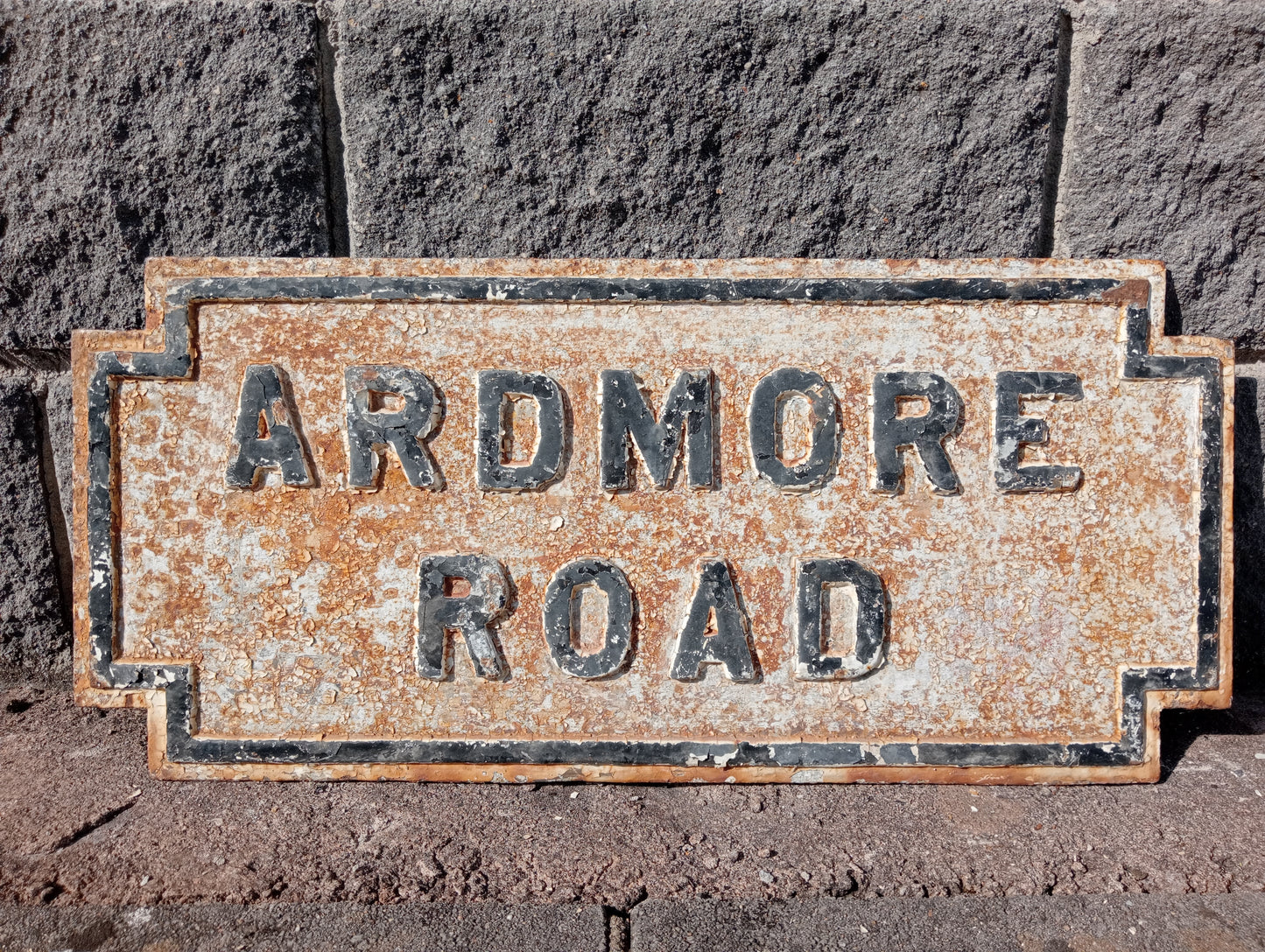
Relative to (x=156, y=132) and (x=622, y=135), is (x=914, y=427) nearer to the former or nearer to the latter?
(x=622, y=135)

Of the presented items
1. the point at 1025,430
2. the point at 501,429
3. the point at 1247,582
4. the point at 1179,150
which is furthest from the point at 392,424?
the point at 1247,582

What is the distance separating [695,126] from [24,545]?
1.25 m

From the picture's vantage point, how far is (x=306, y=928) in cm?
89

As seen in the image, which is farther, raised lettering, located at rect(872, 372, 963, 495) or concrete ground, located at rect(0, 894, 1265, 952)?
raised lettering, located at rect(872, 372, 963, 495)

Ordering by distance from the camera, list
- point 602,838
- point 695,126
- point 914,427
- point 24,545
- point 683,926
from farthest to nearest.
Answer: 1. point 24,545
2. point 695,126
3. point 914,427
4. point 602,838
5. point 683,926

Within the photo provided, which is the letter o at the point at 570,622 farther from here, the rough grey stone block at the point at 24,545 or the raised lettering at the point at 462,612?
the rough grey stone block at the point at 24,545

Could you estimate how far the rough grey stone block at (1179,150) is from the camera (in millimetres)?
1230

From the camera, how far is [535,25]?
1207 mm

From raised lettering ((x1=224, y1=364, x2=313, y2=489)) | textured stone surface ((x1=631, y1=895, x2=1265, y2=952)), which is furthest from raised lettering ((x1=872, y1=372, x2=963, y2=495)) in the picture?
raised lettering ((x1=224, y1=364, x2=313, y2=489))

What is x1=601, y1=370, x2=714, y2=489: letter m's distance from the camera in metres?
1.12

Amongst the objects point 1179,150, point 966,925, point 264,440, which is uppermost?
point 1179,150

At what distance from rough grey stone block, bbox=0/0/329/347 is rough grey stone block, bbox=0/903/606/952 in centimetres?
90

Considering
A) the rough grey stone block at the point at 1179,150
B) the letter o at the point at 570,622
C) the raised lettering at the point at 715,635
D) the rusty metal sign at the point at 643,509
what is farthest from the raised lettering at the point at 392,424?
the rough grey stone block at the point at 1179,150

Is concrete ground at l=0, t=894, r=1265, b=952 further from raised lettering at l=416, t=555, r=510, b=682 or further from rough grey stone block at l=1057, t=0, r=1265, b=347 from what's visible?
rough grey stone block at l=1057, t=0, r=1265, b=347
